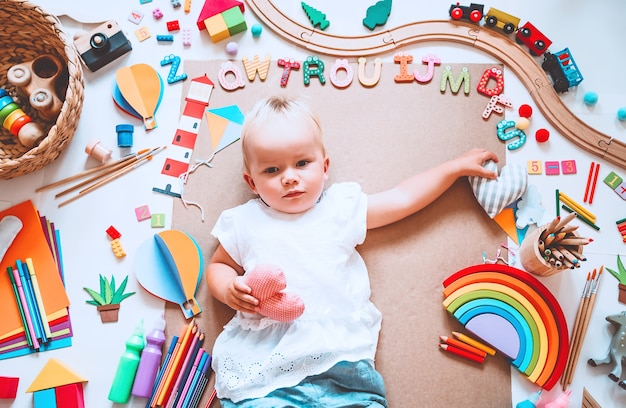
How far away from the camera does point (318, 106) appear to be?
4.51 ft

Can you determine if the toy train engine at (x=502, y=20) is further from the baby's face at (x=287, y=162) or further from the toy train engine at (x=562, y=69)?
the baby's face at (x=287, y=162)

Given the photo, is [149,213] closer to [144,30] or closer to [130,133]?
[130,133]

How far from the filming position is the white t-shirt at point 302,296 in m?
1.08

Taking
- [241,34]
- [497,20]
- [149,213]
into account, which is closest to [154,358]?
[149,213]

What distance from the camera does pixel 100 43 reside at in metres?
1.41

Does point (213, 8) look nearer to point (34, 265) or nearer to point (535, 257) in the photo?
point (34, 265)

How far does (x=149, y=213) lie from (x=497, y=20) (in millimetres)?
989

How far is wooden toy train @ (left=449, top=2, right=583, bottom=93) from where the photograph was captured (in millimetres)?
1346

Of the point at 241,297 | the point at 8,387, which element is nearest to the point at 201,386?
the point at 241,297

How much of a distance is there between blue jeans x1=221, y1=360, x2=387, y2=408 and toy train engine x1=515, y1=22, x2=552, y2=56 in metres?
0.88

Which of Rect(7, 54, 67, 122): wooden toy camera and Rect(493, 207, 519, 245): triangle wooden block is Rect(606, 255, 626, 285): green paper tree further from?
Rect(7, 54, 67, 122): wooden toy camera

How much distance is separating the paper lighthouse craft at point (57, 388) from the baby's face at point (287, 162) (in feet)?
1.96

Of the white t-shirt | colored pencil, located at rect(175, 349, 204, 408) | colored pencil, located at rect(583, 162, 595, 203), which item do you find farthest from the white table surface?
the white t-shirt

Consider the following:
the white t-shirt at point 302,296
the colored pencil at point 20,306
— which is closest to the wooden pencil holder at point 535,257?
the white t-shirt at point 302,296
